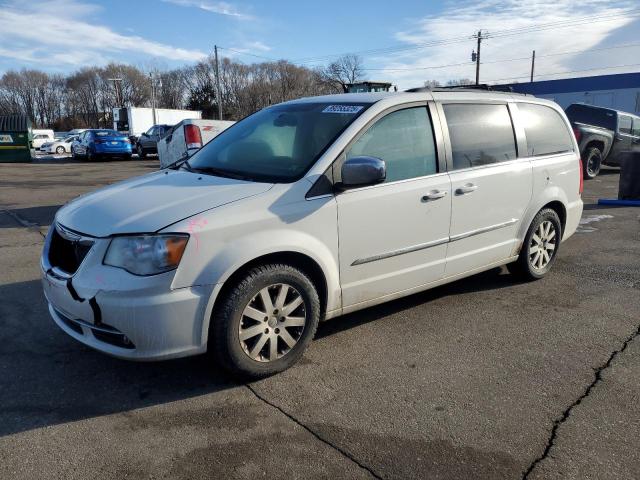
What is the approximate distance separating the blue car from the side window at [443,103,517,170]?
23470 mm

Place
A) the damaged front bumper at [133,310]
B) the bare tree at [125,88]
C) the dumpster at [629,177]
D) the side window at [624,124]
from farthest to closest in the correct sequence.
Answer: the bare tree at [125,88], the side window at [624,124], the dumpster at [629,177], the damaged front bumper at [133,310]

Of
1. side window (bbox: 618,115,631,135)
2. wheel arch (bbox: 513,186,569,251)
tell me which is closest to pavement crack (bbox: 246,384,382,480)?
wheel arch (bbox: 513,186,569,251)

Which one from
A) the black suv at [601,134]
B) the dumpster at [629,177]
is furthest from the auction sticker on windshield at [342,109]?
the black suv at [601,134]

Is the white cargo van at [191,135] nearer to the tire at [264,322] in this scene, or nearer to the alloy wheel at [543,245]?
the alloy wheel at [543,245]

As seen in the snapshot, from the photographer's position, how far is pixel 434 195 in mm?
3857

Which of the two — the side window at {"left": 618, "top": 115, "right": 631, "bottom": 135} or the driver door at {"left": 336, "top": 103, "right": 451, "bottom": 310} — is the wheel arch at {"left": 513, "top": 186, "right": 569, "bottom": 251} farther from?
the side window at {"left": 618, "top": 115, "right": 631, "bottom": 135}

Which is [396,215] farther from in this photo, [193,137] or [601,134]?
[601,134]

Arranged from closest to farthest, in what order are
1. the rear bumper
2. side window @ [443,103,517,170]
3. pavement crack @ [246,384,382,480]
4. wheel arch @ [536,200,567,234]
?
pavement crack @ [246,384,382,480], side window @ [443,103,517,170], wheel arch @ [536,200,567,234], the rear bumper

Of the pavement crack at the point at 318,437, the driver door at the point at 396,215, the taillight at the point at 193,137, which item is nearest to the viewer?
the pavement crack at the point at 318,437

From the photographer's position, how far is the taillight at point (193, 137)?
31.2ft

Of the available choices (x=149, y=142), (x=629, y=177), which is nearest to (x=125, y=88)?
(x=149, y=142)

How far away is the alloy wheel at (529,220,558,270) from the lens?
497 centimetres

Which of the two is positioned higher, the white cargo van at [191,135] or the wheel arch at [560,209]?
the white cargo van at [191,135]

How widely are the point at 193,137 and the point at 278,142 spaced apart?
612 cm
